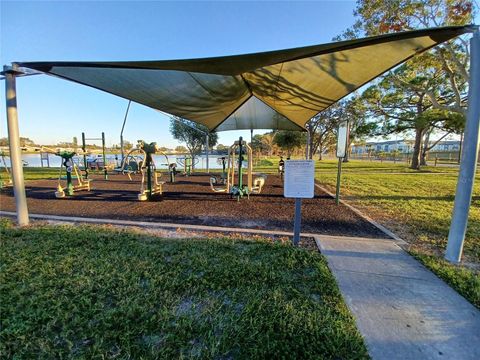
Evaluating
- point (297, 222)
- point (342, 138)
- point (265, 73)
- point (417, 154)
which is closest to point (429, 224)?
point (342, 138)

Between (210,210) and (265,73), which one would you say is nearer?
(265,73)

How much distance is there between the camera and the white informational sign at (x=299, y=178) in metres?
3.22

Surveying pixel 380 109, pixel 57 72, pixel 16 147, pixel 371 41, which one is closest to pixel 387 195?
pixel 371 41

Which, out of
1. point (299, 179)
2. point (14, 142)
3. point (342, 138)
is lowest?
point (299, 179)

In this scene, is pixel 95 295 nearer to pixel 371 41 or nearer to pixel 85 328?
pixel 85 328

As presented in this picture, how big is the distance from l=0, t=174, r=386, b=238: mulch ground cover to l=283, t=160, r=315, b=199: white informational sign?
124cm

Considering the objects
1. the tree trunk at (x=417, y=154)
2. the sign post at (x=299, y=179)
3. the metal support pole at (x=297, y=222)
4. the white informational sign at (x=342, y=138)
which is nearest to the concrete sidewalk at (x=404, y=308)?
the metal support pole at (x=297, y=222)

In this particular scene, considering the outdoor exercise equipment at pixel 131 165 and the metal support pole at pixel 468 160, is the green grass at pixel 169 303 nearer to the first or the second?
the metal support pole at pixel 468 160

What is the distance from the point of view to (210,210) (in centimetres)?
567

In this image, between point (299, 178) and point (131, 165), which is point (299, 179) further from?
point (131, 165)

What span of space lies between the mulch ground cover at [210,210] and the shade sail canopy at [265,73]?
271 cm

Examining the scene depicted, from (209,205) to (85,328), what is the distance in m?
4.47

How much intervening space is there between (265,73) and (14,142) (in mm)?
4713

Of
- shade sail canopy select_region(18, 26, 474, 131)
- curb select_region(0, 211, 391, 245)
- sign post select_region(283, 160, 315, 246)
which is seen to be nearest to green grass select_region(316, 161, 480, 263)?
curb select_region(0, 211, 391, 245)
